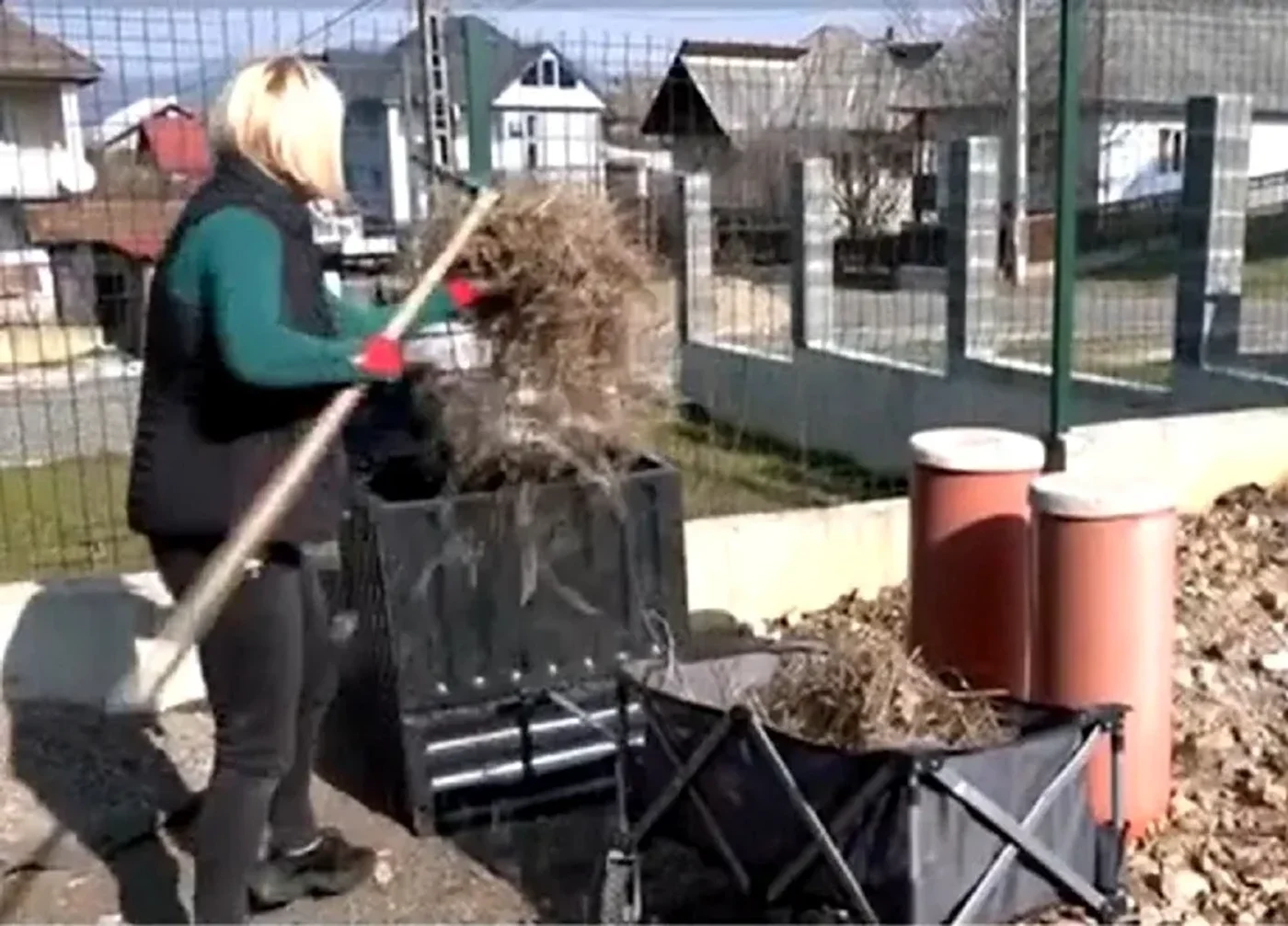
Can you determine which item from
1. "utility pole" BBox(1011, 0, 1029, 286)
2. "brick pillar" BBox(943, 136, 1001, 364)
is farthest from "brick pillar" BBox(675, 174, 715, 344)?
"utility pole" BBox(1011, 0, 1029, 286)

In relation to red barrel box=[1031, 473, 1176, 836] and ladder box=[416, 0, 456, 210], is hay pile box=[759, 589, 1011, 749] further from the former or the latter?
ladder box=[416, 0, 456, 210]

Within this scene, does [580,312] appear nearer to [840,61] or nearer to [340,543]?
[340,543]

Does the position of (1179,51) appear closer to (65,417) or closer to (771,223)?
(771,223)

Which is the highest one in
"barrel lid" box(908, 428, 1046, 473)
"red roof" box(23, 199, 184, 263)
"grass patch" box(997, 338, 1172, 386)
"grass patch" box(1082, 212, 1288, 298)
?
"red roof" box(23, 199, 184, 263)

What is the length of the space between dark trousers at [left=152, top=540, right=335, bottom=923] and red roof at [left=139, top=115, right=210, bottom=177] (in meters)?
1.49

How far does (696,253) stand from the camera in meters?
7.67

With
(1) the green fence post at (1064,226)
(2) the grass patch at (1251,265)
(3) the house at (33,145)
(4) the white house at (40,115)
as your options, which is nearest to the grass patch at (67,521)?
(3) the house at (33,145)

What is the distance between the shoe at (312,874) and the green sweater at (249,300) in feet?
3.78

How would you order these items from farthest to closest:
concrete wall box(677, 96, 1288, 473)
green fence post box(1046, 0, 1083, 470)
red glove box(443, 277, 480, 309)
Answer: concrete wall box(677, 96, 1288, 473) < green fence post box(1046, 0, 1083, 470) < red glove box(443, 277, 480, 309)

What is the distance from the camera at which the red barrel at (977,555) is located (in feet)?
12.1

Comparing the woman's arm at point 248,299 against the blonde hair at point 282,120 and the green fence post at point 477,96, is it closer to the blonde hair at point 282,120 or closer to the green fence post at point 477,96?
the blonde hair at point 282,120

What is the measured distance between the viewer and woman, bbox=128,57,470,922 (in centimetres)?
280

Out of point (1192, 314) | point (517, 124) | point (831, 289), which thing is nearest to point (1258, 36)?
point (1192, 314)

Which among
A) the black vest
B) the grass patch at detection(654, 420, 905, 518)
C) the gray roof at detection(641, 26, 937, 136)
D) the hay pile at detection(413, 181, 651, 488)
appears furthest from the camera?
the gray roof at detection(641, 26, 937, 136)
